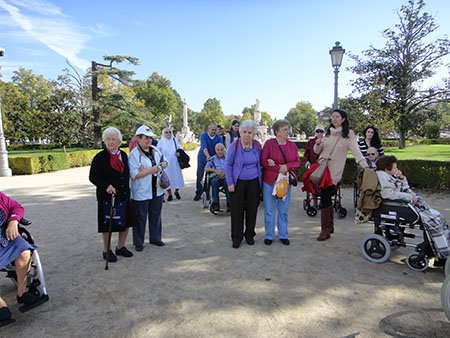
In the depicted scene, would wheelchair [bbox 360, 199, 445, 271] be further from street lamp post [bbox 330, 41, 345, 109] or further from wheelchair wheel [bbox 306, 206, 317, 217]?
street lamp post [bbox 330, 41, 345, 109]

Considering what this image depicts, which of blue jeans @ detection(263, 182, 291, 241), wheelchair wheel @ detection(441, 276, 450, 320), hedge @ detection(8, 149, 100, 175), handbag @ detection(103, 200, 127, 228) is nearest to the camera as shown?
wheelchair wheel @ detection(441, 276, 450, 320)

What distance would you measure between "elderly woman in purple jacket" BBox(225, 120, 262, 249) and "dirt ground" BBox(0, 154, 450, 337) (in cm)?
44

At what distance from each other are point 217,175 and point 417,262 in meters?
4.07

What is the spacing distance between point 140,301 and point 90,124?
28637 mm

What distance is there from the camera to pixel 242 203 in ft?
15.0

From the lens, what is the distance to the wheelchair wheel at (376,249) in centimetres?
387

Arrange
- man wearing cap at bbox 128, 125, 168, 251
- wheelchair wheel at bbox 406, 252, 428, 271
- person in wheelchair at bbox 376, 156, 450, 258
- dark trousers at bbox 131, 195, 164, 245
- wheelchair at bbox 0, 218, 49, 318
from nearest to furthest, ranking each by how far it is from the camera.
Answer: wheelchair at bbox 0, 218, 49, 318, person in wheelchair at bbox 376, 156, 450, 258, wheelchair wheel at bbox 406, 252, 428, 271, man wearing cap at bbox 128, 125, 168, 251, dark trousers at bbox 131, 195, 164, 245

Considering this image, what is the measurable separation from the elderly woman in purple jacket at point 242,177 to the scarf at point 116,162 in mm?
1480

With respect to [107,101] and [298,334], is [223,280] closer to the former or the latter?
[298,334]

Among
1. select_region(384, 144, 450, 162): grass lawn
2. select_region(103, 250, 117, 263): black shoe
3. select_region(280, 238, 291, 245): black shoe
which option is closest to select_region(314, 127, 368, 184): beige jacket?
select_region(280, 238, 291, 245): black shoe

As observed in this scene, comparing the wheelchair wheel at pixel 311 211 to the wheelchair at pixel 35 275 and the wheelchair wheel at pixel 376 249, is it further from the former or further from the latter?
the wheelchair at pixel 35 275

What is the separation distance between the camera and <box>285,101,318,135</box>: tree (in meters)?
73.1

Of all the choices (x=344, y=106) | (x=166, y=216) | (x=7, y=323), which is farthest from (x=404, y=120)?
(x=7, y=323)

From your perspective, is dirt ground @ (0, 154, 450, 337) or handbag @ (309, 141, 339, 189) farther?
handbag @ (309, 141, 339, 189)
